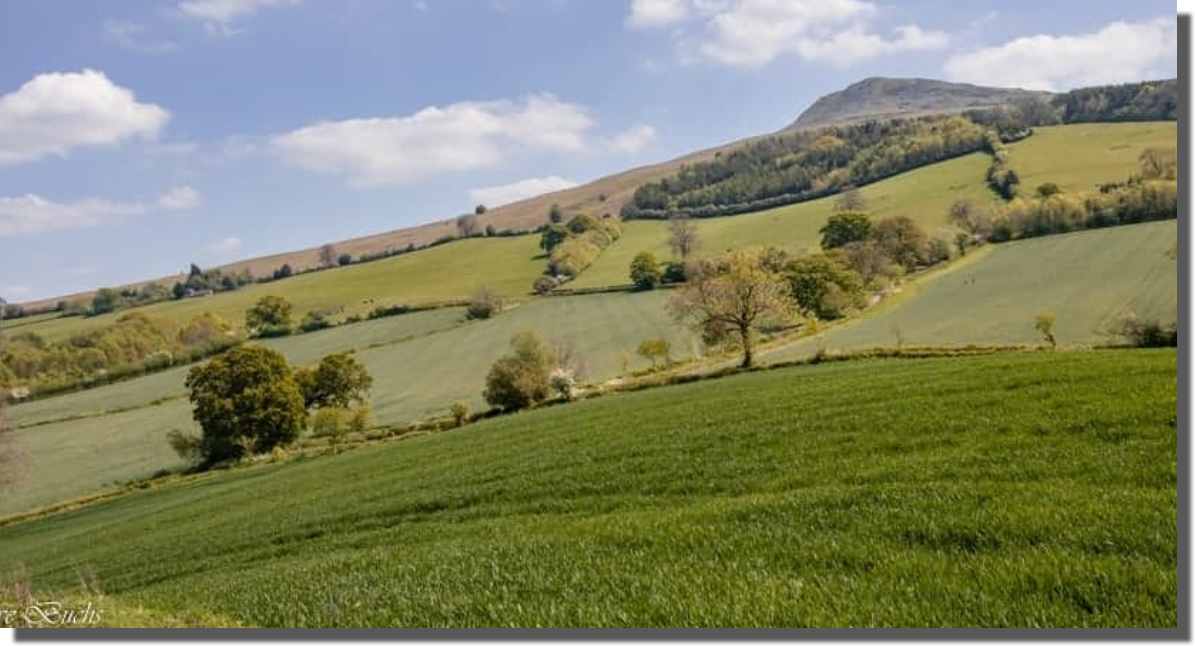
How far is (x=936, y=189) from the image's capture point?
426 feet

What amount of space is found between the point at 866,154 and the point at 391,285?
4587 inches

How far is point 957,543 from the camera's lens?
27.3 feet

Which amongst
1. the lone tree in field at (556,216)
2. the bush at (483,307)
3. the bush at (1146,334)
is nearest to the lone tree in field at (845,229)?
the bush at (483,307)

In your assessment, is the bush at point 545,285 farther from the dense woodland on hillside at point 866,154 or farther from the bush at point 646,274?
the dense woodland on hillside at point 866,154

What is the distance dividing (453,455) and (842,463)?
18.1 meters

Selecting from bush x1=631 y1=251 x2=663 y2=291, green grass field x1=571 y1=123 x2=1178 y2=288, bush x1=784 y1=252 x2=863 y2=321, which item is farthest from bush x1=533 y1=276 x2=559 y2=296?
bush x1=784 y1=252 x2=863 y2=321

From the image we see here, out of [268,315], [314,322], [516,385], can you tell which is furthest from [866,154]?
[516,385]

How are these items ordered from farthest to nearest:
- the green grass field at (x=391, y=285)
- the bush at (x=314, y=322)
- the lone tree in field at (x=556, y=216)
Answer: the lone tree in field at (x=556, y=216) < the green grass field at (x=391, y=285) < the bush at (x=314, y=322)

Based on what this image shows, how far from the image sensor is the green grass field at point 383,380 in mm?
58281

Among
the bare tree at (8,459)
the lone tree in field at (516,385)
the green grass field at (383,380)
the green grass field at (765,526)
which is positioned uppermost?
the green grass field at (765,526)

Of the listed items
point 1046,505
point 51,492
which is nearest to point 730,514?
point 1046,505

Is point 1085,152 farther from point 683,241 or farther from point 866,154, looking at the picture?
point 683,241

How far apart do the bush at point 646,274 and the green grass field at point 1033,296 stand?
3981 cm

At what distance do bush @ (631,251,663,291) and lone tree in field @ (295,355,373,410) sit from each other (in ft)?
166
